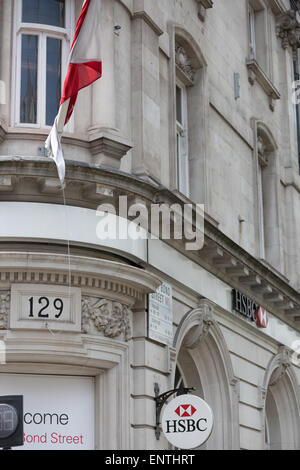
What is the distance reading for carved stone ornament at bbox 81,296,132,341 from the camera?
15.5m

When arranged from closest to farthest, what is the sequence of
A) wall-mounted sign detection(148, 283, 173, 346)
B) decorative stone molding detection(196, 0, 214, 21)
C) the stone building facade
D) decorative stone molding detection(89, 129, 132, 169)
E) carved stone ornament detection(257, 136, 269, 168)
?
the stone building facade
decorative stone molding detection(89, 129, 132, 169)
wall-mounted sign detection(148, 283, 173, 346)
decorative stone molding detection(196, 0, 214, 21)
carved stone ornament detection(257, 136, 269, 168)

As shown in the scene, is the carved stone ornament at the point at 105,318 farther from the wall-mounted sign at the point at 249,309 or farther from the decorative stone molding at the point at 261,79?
the decorative stone molding at the point at 261,79

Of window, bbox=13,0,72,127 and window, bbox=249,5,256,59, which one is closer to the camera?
window, bbox=13,0,72,127

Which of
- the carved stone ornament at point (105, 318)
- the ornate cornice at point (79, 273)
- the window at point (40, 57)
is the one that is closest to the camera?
the ornate cornice at point (79, 273)

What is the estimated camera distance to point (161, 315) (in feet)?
56.9

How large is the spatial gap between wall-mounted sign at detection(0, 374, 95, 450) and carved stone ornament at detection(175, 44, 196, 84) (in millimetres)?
8295

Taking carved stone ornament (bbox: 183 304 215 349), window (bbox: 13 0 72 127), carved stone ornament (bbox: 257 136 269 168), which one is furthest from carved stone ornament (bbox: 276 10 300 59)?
→ window (bbox: 13 0 72 127)

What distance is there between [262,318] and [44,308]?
9.15 metres

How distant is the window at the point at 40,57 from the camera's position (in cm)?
1664

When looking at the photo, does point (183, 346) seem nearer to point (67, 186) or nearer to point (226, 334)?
point (226, 334)

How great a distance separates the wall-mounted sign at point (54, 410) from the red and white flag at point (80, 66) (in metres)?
3.67

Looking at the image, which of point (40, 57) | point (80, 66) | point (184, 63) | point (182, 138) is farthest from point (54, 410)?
point (184, 63)

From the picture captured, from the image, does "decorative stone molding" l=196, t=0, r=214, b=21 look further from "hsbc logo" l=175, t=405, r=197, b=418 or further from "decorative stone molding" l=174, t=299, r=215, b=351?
"hsbc logo" l=175, t=405, r=197, b=418

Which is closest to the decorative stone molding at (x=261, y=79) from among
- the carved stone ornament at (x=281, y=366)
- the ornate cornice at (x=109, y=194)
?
the ornate cornice at (x=109, y=194)
